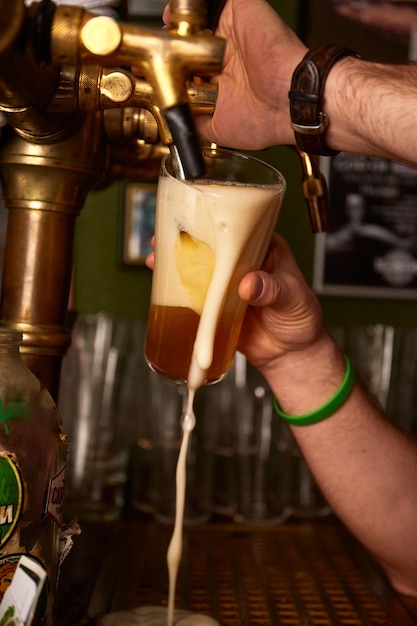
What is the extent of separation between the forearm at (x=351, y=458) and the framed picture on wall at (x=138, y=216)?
1.11 metres

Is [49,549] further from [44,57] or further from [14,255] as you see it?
[44,57]

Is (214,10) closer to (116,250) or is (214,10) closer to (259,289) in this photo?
(259,289)

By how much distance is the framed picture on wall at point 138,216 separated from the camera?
95.9 inches

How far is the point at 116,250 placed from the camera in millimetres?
2480

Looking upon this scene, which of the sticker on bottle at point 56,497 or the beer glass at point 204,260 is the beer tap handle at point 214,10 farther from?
the sticker on bottle at point 56,497

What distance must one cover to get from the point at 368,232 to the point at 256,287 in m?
1.52

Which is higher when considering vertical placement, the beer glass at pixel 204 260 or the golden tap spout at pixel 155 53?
the golden tap spout at pixel 155 53

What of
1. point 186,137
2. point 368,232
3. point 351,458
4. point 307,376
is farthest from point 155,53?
point 368,232

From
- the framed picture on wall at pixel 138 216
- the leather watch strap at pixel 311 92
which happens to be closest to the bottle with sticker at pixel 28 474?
the leather watch strap at pixel 311 92

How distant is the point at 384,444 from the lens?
1438mm

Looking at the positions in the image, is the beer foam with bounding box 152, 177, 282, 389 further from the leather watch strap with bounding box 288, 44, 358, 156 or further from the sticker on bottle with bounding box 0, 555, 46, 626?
the sticker on bottle with bounding box 0, 555, 46, 626

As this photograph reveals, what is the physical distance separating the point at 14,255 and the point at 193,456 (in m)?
1.09

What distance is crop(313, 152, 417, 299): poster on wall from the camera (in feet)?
8.14

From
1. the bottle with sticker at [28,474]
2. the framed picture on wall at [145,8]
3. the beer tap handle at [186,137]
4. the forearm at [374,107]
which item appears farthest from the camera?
the framed picture on wall at [145,8]
